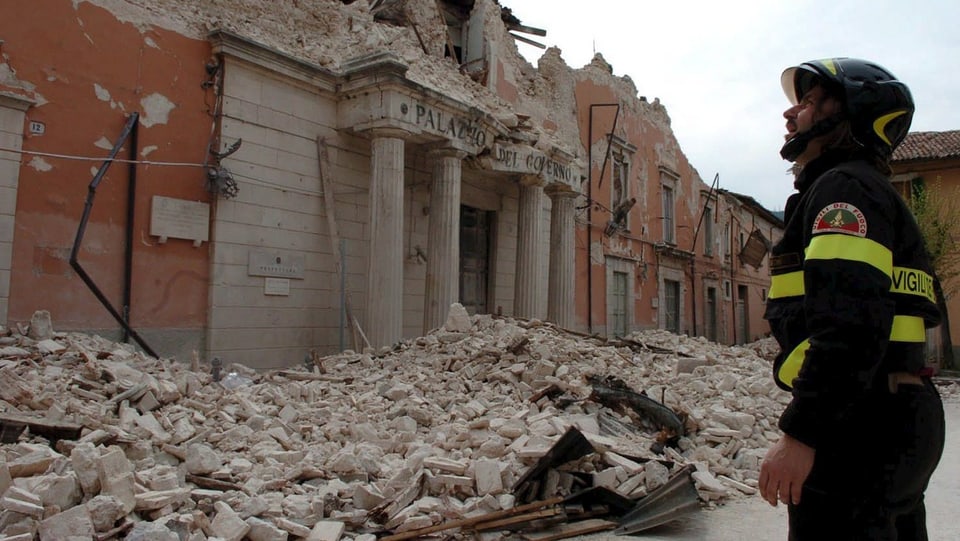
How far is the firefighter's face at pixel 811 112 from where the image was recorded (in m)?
1.95

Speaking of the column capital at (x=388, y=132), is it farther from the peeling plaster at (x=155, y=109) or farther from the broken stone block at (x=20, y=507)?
the broken stone block at (x=20, y=507)

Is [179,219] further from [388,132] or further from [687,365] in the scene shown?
[687,365]

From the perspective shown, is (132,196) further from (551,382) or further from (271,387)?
(551,382)

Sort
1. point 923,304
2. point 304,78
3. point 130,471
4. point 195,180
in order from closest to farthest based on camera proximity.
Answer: point 923,304, point 130,471, point 195,180, point 304,78

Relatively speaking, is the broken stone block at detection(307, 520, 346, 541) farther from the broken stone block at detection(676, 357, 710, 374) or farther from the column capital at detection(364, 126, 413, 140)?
the column capital at detection(364, 126, 413, 140)

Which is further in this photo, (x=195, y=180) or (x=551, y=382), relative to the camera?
(x=195, y=180)

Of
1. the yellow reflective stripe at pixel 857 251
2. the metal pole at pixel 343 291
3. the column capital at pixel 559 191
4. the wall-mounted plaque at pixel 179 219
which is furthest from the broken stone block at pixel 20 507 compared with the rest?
the column capital at pixel 559 191

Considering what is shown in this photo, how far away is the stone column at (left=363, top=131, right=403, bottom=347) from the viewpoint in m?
8.92

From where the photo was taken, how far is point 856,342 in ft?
5.23

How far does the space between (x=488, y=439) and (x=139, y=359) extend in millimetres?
3702

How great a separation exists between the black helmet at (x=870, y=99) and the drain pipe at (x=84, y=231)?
7.08 meters

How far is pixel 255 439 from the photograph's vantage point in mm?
4441

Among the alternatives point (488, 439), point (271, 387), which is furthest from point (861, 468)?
point (271, 387)

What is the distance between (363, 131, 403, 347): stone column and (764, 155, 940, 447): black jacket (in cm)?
734
